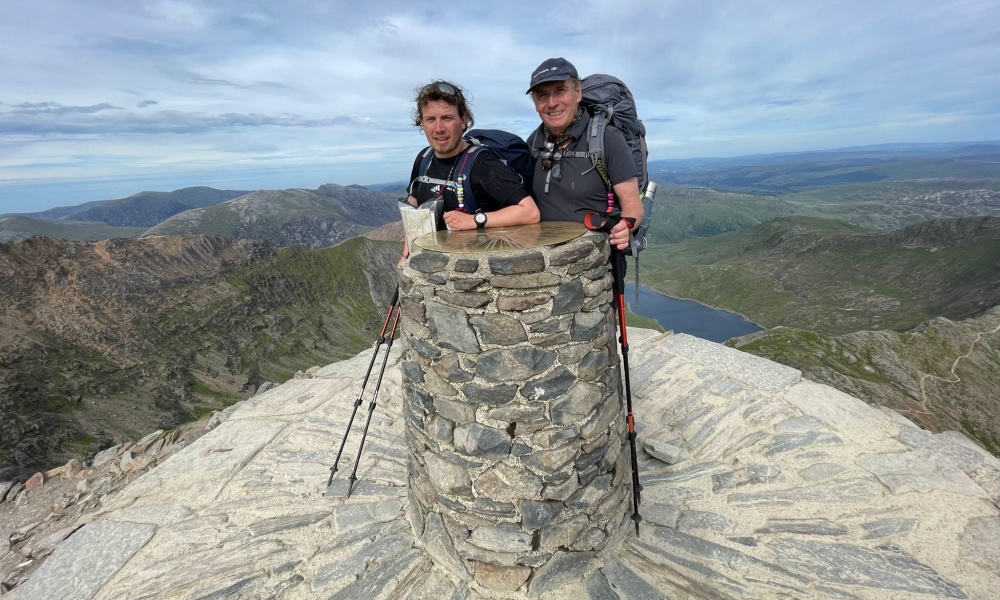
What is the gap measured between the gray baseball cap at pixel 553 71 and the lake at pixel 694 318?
11839cm

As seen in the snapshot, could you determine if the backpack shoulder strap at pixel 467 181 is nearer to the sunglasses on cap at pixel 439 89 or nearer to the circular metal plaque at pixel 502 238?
the circular metal plaque at pixel 502 238

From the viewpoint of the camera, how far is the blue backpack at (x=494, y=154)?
5.65 meters

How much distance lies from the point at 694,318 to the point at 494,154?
14988cm

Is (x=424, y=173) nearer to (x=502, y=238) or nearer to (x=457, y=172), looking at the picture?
(x=457, y=172)

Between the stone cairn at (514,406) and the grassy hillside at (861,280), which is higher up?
the stone cairn at (514,406)

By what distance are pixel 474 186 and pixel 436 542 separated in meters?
4.88

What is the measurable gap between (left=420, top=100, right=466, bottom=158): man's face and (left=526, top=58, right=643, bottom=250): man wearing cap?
1.00 meters

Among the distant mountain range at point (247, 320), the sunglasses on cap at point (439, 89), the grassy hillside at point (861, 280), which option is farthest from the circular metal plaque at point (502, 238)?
the grassy hillside at point (861, 280)

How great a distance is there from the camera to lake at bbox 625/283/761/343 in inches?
4978

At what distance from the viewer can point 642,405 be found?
418 inches

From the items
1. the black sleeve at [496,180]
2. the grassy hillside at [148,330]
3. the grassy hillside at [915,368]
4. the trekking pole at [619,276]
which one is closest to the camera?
the trekking pole at [619,276]

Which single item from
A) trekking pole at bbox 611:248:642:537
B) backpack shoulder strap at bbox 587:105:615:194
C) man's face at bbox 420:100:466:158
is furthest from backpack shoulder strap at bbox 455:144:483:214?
trekking pole at bbox 611:248:642:537

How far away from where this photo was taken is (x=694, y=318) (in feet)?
467

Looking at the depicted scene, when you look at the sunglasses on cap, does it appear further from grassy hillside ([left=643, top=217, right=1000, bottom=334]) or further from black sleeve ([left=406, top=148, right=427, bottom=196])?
grassy hillside ([left=643, top=217, right=1000, bottom=334])
